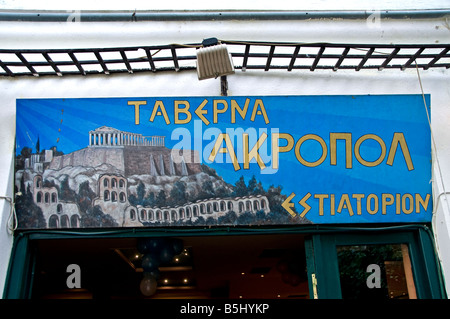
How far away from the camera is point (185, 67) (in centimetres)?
611

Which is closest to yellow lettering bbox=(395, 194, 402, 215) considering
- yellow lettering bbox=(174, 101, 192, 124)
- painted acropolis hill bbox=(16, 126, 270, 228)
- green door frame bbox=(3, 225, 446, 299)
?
green door frame bbox=(3, 225, 446, 299)

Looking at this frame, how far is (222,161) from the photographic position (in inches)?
225

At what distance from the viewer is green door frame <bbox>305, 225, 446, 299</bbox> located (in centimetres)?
561

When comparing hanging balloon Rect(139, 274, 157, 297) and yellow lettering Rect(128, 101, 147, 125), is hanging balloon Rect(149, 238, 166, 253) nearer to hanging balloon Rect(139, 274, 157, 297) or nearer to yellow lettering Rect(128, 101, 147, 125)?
hanging balloon Rect(139, 274, 157, 297)

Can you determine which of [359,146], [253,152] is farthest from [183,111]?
[359,146]

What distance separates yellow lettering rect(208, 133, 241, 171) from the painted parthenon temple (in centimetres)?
60

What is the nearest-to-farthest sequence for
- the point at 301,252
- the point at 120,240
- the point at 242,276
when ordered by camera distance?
the point at 120,240 < the point at 301,252 < the point at 242,276

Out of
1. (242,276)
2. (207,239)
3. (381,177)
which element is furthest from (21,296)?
(242,276)

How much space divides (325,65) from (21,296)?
444cm

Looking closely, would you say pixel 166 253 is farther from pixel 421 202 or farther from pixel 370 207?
pixel 421 202

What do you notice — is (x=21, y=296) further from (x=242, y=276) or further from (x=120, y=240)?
(x=242, y=276)

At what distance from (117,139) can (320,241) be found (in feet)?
8.57

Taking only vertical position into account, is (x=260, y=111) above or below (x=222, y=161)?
above
